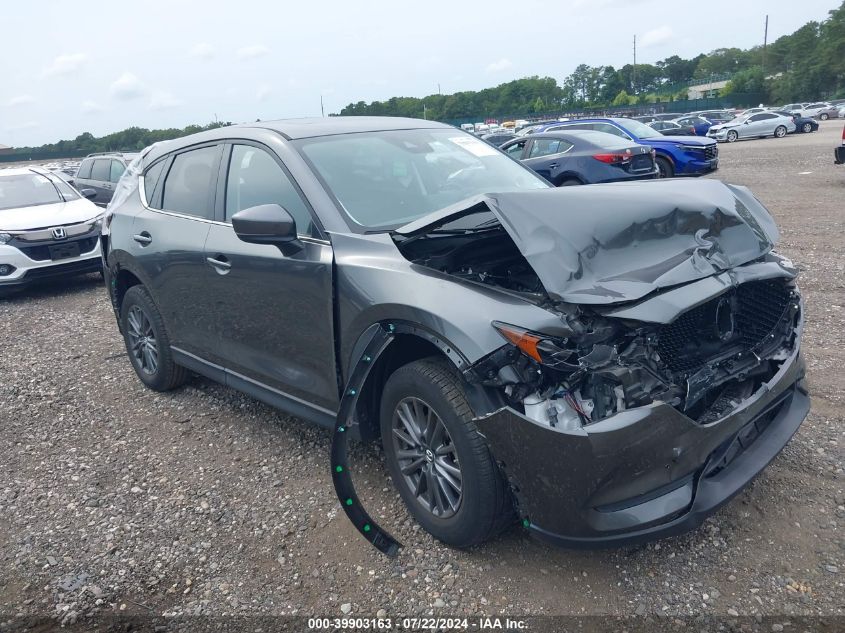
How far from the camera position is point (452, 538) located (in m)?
2.80

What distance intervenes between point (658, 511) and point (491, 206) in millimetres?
1273

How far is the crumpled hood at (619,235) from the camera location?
8.06 ft

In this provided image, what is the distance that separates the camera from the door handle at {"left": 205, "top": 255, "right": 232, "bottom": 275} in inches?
149

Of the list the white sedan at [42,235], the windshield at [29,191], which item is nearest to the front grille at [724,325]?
the white sedan at [42,235]

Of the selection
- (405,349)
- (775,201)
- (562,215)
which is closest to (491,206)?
(562,215)

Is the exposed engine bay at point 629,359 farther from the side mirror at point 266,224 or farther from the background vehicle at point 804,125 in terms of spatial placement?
the background vehicle at point 804,125

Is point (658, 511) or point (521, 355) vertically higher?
point (521, 355)

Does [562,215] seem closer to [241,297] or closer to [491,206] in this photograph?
[491,206]

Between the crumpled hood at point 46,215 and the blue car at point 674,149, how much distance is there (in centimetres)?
944

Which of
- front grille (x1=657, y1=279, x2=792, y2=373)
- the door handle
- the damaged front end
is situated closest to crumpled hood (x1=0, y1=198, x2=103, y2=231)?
the door handle

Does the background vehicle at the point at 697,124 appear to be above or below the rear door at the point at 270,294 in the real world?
below

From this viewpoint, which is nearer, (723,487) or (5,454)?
(723,487)

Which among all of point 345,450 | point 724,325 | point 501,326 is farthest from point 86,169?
point 724,325

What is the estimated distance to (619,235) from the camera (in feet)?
8.66
